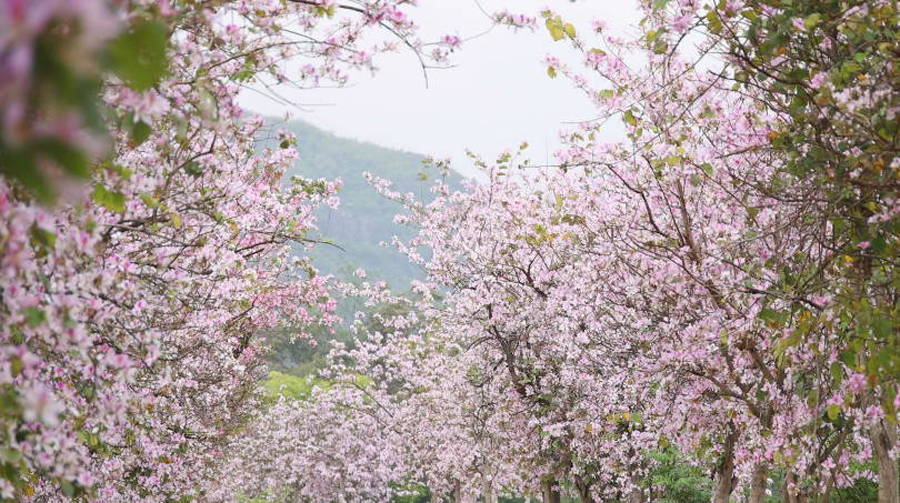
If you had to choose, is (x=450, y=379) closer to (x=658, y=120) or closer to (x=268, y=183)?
(x=268, y=183)

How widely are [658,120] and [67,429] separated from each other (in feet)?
21.6

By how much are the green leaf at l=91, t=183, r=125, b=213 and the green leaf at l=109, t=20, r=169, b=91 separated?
171cm

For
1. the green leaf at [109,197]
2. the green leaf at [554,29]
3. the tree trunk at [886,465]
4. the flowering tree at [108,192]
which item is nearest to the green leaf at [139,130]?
the flowering tree at [108,192]

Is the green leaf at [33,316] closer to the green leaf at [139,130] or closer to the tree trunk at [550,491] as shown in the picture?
the green leaf at [139,130]

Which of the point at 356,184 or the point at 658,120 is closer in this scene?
the point at 658,120

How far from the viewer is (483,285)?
13.4 m

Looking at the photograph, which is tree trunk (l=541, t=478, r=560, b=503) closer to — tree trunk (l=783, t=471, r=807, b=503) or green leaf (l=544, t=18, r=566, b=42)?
tree trunk (l=783, t=471, r=807, b=503)

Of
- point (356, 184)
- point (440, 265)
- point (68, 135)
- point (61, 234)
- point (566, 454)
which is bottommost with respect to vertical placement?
point (68, 135)

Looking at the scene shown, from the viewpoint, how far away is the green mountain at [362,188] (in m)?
142

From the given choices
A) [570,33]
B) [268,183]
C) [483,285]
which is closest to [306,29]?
[570,33]

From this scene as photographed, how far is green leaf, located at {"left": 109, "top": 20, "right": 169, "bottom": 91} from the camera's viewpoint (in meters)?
1.45

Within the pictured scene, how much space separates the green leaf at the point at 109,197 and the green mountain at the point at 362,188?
120m

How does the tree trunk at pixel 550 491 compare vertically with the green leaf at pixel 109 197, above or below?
above

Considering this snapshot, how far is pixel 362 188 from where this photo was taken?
16575cm
